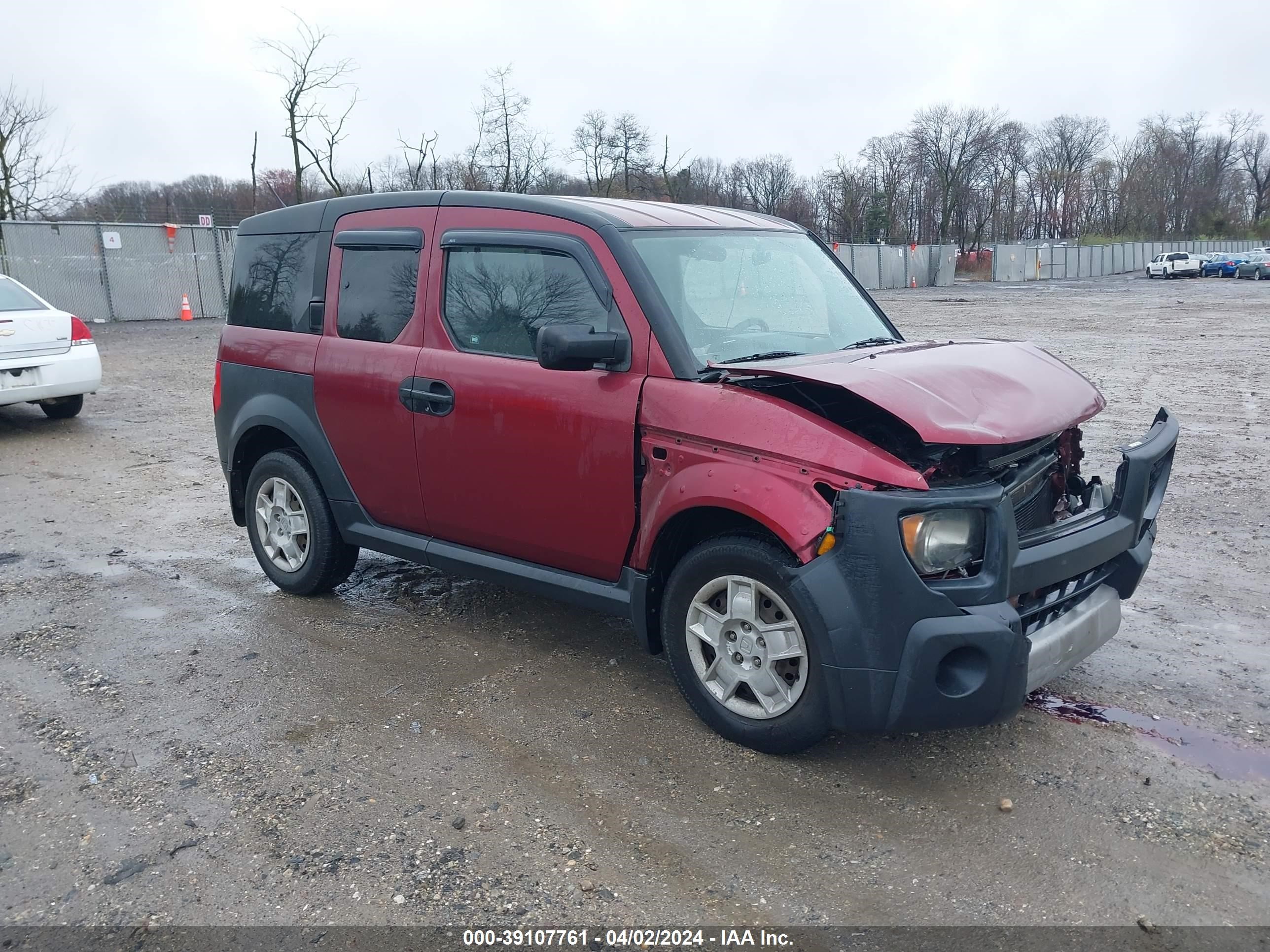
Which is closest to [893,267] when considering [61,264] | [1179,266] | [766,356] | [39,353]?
[1179,266]

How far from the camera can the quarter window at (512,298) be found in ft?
14.0

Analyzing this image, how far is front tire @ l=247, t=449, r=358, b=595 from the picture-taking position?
215 inches

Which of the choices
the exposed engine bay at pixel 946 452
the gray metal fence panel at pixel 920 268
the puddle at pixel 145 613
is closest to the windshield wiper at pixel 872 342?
the exposed engine bay at pixel 946 452

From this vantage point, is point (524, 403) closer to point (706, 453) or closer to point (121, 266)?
point (706, 453)

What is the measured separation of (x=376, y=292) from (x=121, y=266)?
76.9 feet

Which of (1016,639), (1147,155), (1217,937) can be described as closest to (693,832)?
(1016,639)

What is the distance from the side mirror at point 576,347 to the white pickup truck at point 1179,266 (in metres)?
62.3

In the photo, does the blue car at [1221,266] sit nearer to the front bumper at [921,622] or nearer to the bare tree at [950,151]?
the bare tree at [950,151]

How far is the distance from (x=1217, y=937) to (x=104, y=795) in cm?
356

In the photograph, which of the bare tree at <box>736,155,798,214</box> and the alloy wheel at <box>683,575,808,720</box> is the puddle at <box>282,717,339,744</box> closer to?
the alloy wheel at <box>683,575,808,720</box>

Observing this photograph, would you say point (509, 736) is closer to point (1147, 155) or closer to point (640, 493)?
point (640, 493)

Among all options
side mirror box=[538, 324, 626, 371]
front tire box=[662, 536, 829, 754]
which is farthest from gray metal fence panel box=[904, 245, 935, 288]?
front tire box=[662, 536, 829, 754]

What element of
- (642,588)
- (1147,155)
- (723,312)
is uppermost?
(1147,155)

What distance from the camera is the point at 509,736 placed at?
4.06 m
